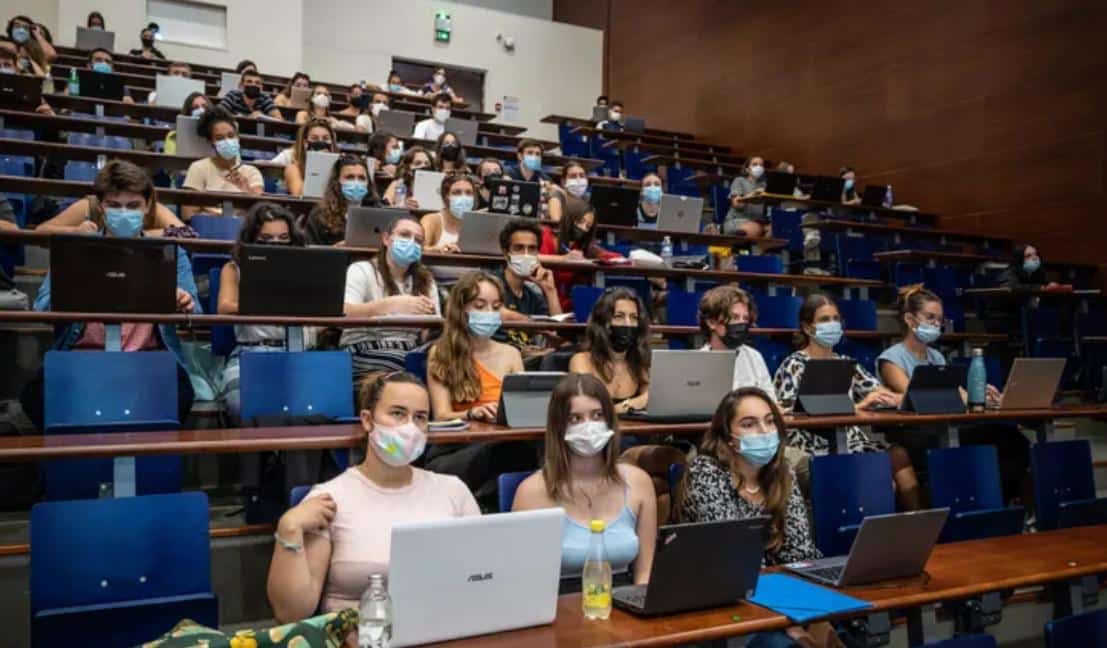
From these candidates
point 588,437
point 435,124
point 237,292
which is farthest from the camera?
point 435,124

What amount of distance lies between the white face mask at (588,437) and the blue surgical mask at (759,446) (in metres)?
0.41

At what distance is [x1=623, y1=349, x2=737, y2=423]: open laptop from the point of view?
8.67 feet

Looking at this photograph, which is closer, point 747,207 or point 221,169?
point 221,169

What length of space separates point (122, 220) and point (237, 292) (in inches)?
17.7

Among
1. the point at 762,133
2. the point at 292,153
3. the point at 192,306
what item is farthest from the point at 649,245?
the point at 762,133

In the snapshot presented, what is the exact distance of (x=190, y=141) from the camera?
4953 mm

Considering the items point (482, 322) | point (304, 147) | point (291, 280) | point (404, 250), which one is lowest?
point (482, 322)

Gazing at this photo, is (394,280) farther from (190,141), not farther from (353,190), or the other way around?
(190,141)

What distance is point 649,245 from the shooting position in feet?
17.7

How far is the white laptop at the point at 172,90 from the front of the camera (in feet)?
22.3

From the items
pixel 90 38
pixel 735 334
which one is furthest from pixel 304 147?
pixel 90 38

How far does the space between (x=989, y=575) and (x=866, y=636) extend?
331 mm

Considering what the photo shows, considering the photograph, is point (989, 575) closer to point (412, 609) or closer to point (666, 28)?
point (412, 609)

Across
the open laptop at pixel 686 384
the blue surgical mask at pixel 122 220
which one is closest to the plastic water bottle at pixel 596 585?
the open laptop at pixel 686 384
